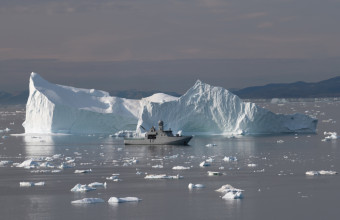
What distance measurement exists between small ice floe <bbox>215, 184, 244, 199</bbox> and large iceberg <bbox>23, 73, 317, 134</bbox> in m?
26.3

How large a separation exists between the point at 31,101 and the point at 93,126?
5.52m

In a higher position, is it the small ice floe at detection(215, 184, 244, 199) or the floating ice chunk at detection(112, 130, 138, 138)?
the floating ice chunk at detection(112, 130, 138, 138)

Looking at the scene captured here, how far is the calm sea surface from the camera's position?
1875 centimetres

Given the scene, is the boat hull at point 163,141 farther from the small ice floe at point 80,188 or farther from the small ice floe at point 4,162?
the small ice floe at point 80,188

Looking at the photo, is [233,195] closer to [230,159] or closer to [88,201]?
[88,201]

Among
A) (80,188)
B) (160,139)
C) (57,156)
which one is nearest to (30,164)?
(57,156)

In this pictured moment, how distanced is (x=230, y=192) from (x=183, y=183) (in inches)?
142

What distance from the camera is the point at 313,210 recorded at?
18.8m

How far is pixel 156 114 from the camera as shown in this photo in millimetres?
50000

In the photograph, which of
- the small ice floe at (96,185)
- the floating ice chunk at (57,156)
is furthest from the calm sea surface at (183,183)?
the small ice floe at (96,185)

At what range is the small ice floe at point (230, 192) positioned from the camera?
2061cm

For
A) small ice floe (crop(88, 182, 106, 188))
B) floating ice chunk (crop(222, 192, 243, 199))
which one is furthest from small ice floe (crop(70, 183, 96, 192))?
floating ice chunk (crop(222, 192, 243, 199))

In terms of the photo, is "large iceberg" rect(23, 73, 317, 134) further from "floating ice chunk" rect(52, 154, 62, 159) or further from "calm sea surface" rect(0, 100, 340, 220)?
"floating ice chunk" rect(52, 154, 62, 159)

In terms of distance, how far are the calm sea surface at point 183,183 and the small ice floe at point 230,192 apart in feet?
0.92
